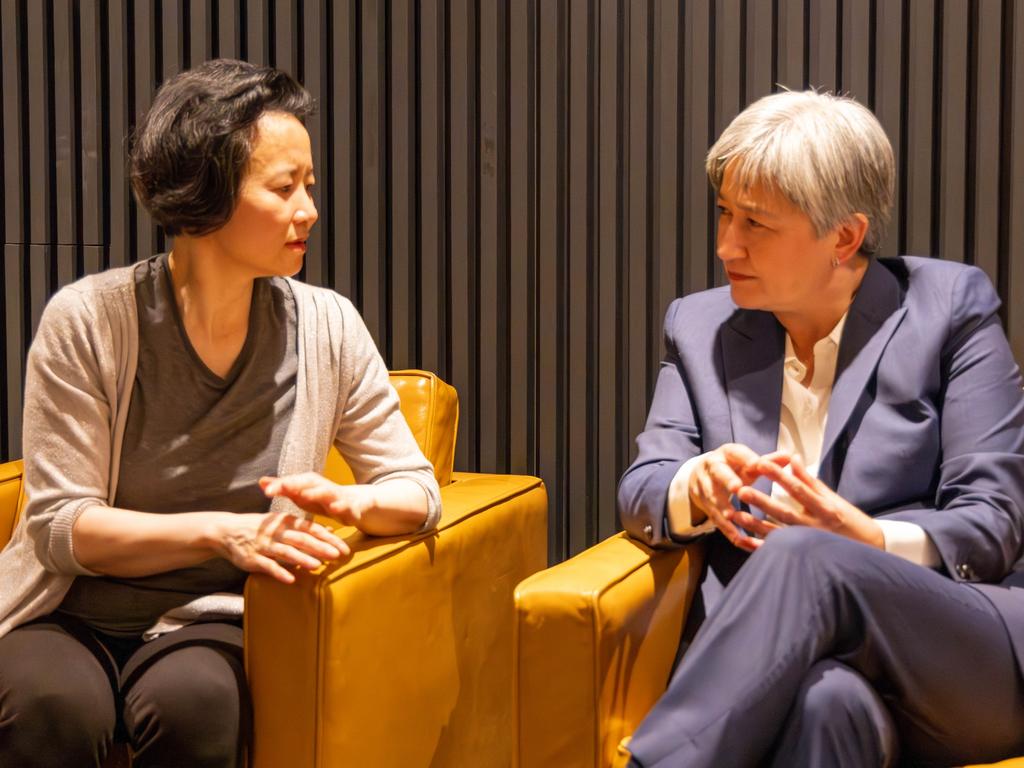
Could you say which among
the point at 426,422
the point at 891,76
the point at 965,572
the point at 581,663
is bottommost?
the point at 581,663

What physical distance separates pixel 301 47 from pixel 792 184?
1.58 m

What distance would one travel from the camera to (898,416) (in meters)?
2.08

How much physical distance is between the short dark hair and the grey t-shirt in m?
0.16

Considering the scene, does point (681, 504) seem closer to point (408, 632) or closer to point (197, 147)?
point (408, 632)

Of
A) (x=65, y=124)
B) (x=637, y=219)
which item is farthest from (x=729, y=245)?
(x=65, y=124)

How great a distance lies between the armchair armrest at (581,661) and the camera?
1.84m

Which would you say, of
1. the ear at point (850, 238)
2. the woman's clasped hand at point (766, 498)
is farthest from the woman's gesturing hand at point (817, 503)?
the ear at point (850, 238)

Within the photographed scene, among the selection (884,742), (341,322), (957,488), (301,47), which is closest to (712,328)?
(957,488)

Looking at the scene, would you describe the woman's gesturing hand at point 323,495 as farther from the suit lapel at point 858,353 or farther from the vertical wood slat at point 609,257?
the vertical wood slat at point 609,257

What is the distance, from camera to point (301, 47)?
315 centimetres

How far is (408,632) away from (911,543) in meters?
0.84

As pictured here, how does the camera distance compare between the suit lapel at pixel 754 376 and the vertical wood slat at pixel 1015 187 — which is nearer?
the suit lapel at pixel 754 376

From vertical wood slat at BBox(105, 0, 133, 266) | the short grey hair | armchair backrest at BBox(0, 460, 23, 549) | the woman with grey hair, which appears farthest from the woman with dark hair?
vertical wood slat at BBox(105, 0, 133, 266)

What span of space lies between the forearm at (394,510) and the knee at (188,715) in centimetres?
35
